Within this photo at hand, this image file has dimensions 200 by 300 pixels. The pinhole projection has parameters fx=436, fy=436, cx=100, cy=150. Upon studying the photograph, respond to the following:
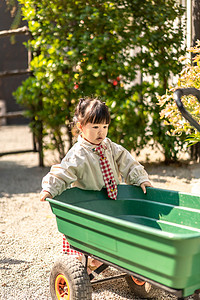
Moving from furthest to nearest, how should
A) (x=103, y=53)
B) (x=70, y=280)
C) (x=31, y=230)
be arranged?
(x=103, y=53) → (x=31, y=230) → (x=70, y=280)

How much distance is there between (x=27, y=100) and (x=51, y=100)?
1.11ft

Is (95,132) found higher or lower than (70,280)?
higher

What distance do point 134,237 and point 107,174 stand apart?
77cm

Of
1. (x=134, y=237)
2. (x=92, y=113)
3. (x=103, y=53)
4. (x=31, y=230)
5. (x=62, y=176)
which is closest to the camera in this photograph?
(x=134, y=237)

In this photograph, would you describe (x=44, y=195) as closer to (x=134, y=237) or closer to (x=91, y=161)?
(x=91, y=161)

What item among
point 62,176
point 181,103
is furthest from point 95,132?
point 181,103

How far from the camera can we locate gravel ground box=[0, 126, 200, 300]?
2.52 metres

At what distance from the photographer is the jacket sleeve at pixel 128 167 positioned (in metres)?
2.45

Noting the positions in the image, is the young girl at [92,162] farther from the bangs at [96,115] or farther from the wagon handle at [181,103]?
the wagon handle at [181,103]

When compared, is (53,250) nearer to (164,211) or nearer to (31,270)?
(31,270)

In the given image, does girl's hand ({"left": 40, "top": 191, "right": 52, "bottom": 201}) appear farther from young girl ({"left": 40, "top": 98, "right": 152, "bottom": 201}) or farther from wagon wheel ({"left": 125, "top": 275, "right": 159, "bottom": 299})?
wagon wheel ({"left": 125, "top": 275, "right": 159, "bottom": 299})

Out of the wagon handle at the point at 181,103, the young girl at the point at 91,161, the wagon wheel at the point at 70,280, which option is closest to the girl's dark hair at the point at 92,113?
the young girl at the point at 91,161

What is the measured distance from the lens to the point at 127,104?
5.16m

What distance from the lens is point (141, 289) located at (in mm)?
2340
